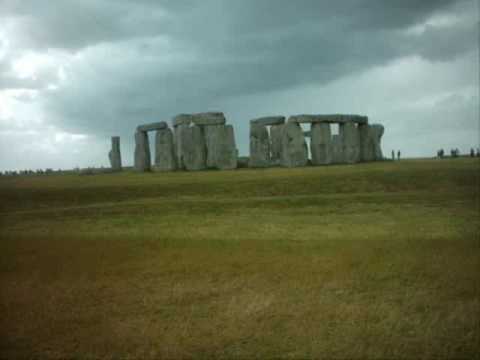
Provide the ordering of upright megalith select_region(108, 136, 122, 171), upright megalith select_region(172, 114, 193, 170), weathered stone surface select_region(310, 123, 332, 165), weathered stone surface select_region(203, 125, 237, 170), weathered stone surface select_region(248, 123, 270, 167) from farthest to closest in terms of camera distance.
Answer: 1. upright megalith select_region(108, 136, 122, 171)
2. weathered stone surface select_region(310, 123, 332, 165)
3. weathered stone surface select_region(248, 123, 270, 167)
4. upright megalith select_region(172, 114, 193, 170)
5. weathered stone surface select_region(203, 125, 237, 170)

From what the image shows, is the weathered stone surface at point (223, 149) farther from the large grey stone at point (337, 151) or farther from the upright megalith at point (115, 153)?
the upright megalith at point (115, 153)

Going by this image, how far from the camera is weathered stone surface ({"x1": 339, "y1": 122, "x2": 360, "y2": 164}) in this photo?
26922 millimetres

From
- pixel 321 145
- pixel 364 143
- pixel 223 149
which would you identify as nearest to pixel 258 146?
pixel 223 149

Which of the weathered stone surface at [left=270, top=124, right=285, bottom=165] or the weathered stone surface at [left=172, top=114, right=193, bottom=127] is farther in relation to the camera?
the weathered stone surface at [left=270, top=124, right=285, bottom=165]

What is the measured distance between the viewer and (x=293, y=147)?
83.4 ft

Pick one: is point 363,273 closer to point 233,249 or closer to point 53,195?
point 233,249

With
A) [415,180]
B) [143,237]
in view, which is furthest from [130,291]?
[415,180]

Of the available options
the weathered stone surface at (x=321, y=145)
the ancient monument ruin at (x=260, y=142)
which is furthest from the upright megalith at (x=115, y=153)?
the weathered stone surface at (x=321, y=145)

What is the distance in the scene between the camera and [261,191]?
637 inches

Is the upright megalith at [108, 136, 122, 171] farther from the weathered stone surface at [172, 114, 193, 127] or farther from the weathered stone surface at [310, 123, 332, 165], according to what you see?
the weathered stone surface at [310, 123, 332, 165]

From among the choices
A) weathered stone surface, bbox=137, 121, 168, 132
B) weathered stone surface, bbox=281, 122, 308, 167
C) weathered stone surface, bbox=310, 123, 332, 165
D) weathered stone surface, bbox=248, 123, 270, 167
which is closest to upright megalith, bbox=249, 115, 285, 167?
weathered stone surface, bbox=248, 123, 270, 167

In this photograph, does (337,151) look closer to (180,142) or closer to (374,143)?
(374,143)

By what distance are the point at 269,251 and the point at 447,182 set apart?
11133 mm

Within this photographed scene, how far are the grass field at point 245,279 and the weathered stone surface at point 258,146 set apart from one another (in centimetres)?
1195
